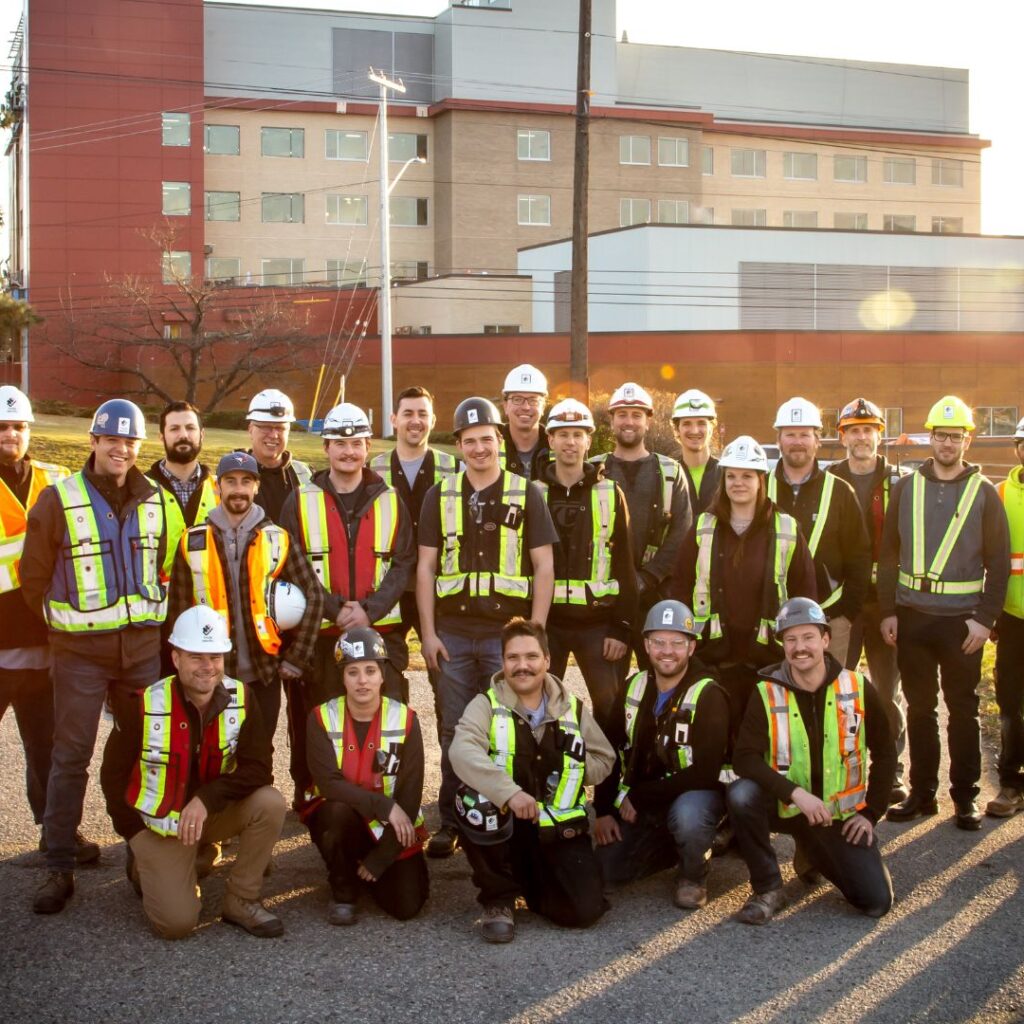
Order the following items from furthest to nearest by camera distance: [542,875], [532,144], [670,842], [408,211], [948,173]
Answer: [948,173] < [532,144] < [408,211] < [670,842] < [542,875]

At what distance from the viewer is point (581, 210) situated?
25969 mm

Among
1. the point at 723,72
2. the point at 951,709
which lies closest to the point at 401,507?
the point at 951,709

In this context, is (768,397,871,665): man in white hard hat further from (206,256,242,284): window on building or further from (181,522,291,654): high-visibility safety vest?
(206,256,242,284): window on building

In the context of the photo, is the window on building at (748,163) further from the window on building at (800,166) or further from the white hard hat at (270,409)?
the white hard hat at (270,409)

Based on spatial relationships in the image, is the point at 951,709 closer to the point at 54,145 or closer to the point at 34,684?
the point at 34,684

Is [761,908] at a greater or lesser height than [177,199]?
lesser

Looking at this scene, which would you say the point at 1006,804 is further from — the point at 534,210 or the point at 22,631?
the point at 534,210

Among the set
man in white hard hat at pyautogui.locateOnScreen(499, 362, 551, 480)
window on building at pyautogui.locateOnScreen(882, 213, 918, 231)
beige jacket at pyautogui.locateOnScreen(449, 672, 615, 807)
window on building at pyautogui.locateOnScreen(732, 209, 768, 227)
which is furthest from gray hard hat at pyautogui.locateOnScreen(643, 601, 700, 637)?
window on building at pyautogui.locateOnScreen(882, 213, 918, 231)

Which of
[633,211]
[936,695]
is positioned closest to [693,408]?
[936,695]

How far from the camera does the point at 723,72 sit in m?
66.8

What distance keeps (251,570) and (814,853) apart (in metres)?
3.08

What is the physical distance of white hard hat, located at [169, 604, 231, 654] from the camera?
19.7 ft

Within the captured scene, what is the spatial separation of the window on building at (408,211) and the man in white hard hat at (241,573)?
54666mm

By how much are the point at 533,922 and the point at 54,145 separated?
52374 mm
